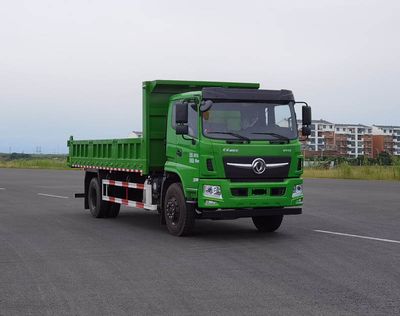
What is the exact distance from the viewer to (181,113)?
33.9 feet

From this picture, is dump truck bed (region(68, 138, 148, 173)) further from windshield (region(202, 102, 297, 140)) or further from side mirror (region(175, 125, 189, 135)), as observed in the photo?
windshield (region(202, 102, 297, 140))

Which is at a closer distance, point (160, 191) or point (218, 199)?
point (218, 199)

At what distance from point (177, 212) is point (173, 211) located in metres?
0.13

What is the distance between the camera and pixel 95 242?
1034cm

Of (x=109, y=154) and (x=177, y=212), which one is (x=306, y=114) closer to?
(x=177, y=212)

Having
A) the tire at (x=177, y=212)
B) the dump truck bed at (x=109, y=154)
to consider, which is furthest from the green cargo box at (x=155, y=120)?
the tire at (x=177, y=212)

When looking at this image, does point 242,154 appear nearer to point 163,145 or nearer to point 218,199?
point 218,199

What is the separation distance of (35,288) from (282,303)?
8.79ft

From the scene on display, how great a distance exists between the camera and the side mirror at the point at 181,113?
1031cm

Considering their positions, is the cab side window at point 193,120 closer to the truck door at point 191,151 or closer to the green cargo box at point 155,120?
the truck door at point 191,151

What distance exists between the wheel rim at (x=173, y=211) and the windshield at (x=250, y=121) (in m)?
1.45

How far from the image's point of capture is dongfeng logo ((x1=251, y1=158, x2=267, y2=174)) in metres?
10.3

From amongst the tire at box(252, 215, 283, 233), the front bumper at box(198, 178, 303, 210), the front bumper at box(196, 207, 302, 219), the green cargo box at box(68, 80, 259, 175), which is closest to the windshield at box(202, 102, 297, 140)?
the front bumper at box(198, 178, 303, 210)

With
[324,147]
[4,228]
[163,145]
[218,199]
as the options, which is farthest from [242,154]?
[324,147]
